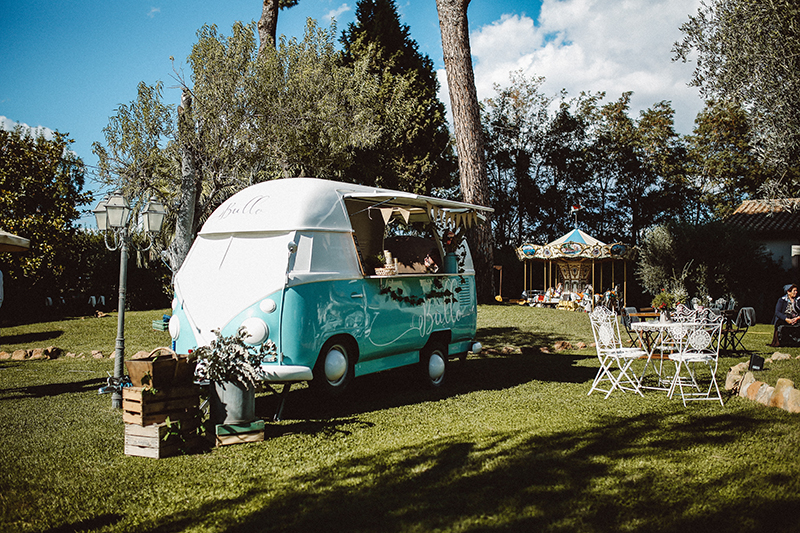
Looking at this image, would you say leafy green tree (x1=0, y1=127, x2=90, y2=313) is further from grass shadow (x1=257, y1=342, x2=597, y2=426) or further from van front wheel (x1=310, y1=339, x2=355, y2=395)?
van front wheel (x1=310, y1=339, x2=355, y2=395)

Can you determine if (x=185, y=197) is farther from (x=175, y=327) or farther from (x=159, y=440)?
(x=159, y=440)

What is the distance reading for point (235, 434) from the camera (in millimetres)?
5734

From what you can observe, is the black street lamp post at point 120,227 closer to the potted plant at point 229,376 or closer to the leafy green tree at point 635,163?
the potted plant at point 229,376

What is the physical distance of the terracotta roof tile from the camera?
2573 cm

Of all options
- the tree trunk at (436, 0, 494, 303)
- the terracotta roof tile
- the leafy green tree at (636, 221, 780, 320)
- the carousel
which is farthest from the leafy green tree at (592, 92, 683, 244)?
the tree trunk at (436, 0, 494, 303)

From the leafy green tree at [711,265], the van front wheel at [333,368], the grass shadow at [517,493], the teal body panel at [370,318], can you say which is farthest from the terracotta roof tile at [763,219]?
the grass shadow at [517,493]

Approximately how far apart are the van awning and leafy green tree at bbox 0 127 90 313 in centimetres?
1681

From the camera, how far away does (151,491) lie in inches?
177

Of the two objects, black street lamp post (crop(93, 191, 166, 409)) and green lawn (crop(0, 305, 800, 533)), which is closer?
green lawn (crop(0, 305, 800, 533))

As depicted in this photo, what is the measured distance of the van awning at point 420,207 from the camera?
8.00 meters

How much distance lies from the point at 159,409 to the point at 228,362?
74 centimetres

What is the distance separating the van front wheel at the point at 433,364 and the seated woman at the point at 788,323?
886 centimetres

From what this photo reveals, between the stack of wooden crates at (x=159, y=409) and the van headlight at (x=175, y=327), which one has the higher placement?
the van headlight at (x=175, y=327)

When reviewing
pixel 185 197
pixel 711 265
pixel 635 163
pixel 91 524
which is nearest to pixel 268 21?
pixel 185 197
